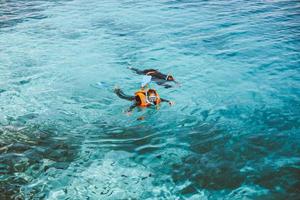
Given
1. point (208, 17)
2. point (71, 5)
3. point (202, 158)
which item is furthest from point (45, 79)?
point (71, 5)

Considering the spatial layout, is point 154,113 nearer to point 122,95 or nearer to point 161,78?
point 122,95

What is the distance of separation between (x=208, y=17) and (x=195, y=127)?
34.8 ft

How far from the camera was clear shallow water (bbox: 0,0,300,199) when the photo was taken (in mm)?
6262

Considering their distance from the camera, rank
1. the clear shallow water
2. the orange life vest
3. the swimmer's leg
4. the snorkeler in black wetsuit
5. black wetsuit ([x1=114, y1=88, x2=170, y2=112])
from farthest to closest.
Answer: the snorkeler in black wetsuit
the swimmer's leg
black wetsuit ([x1=114, y1=88, x2=170, y2=112])
the orange life vest
the clear shallow water

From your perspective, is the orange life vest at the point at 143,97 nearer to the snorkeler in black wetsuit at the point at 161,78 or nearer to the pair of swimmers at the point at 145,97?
the pair of swimmers at the point at 145,97

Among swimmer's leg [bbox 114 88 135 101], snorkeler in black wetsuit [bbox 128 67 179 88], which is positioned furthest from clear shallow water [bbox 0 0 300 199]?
snorkeler in black wetsuit [bbox 128 67 179 88]

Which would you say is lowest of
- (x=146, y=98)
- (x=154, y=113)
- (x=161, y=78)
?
(x=154, y=113)

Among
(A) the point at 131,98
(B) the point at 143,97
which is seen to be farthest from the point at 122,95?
(B) the point at 143,97

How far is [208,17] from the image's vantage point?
675 inches

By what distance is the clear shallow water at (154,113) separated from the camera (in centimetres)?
626

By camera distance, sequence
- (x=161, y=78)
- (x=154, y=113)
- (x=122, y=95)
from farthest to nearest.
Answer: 1. (x=161, y=78)
2. (x=122, y=95)
3. (x=154, y=113)

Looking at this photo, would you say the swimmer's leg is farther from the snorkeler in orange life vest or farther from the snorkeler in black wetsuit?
the snorkeler in black wetsuit

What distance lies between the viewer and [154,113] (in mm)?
8453

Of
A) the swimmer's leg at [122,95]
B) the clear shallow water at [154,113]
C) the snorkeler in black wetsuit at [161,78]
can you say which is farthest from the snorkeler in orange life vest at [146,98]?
the snorkeler in black wetsuit at [161,78]
